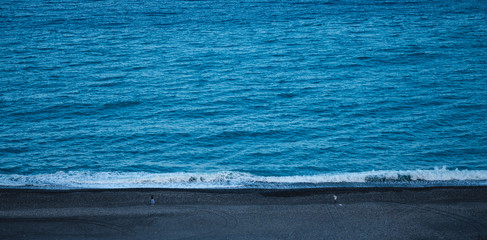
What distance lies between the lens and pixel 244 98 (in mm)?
32125

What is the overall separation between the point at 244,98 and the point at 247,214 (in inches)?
617

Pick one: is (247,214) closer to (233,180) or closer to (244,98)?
(233,180)

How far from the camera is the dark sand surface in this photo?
16.0 meters

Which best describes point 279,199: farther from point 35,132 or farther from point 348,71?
point 348,71

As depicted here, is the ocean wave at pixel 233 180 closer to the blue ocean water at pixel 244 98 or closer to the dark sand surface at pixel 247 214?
the blue ocean water at pixel 244 98

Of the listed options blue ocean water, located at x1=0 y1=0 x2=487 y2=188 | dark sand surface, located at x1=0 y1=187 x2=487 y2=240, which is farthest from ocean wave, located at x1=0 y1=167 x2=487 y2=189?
dark sand surface, located at x1=0 y1=187 x2=487 y2=240

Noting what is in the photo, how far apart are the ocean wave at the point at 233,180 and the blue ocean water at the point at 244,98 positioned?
0.10 metres

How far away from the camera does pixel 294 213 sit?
17.3 metres

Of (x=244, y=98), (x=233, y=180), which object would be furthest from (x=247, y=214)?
(x=244, y=98)

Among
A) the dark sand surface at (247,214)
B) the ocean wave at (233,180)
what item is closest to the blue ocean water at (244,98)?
the ocean wave at (233,180)

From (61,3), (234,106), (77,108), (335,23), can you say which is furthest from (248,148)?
(61,3)

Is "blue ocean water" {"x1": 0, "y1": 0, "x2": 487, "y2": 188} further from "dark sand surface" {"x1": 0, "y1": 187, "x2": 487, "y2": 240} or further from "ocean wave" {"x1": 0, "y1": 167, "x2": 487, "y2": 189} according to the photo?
"dark sand surface" {"x1": 0, "y1": 187, "x2": 487, "y2": 240}

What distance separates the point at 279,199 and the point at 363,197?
3478 millimetres

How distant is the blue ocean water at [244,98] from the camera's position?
23.0 m
